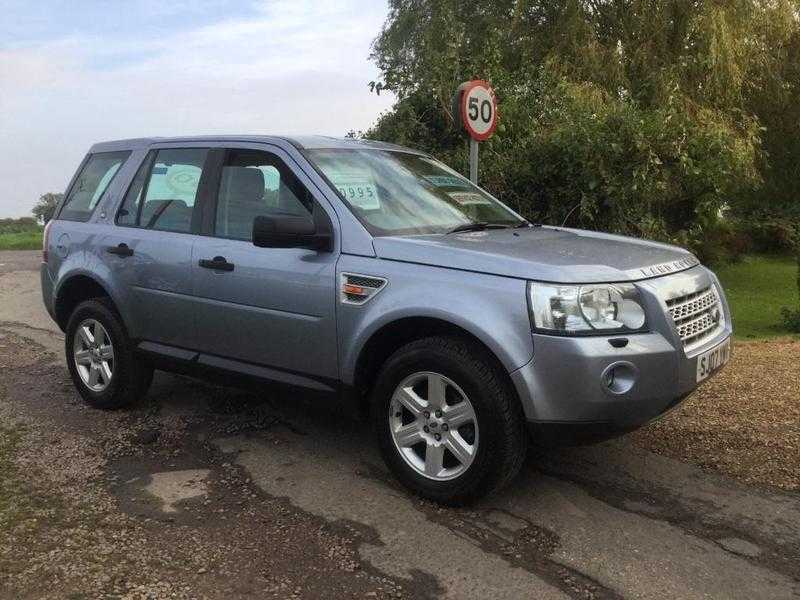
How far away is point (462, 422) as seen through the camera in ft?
12.3

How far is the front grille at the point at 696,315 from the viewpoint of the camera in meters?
3.74

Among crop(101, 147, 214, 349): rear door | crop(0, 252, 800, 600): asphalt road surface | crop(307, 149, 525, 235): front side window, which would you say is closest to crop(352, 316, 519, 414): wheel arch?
crop(0, 252, 800, 600): asphalt road surface

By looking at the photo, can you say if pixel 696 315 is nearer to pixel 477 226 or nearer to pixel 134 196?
pixel 477 226

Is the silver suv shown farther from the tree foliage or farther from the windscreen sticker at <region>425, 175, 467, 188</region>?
the tree foliage

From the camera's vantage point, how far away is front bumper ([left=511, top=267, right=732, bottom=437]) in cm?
341

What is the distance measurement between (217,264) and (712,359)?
2663 millimetres

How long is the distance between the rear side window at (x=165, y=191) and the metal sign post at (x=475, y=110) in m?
3.11

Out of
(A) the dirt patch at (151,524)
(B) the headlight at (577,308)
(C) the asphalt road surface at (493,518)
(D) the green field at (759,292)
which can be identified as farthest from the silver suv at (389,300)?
(D) the green field at (759,292)

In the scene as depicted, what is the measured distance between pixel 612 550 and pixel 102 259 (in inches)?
144

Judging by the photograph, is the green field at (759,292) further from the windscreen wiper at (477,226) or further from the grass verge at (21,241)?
the grass verge at (21,241)

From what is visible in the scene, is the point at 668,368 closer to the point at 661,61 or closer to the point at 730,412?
the point at 730,412

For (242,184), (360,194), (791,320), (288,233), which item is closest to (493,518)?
(288,233)

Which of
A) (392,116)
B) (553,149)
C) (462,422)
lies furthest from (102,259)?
(392,116)

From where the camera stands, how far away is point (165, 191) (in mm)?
5137
